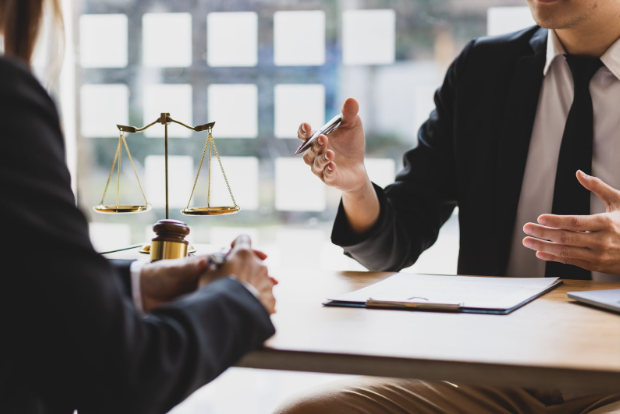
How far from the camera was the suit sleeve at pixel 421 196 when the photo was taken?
1.64m

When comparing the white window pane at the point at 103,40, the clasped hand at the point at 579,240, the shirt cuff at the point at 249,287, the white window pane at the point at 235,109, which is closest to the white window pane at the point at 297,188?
the white window pane at the point at 235,109

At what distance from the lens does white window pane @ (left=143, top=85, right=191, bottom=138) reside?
314 centimetres

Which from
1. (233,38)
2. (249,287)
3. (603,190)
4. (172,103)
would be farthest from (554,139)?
(172,103)

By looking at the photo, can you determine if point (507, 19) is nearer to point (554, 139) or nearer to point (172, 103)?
point (554, 139)

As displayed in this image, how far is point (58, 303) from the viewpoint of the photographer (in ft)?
2.10

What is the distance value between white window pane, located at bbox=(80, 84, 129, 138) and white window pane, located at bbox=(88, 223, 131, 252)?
49 centimetres

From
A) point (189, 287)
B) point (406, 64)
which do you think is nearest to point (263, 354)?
point (189, 287)

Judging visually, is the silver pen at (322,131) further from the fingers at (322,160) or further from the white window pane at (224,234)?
the white window pane at (224,234)

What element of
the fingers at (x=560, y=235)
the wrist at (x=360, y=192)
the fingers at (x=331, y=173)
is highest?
Result: the fingers at (x=331, y=173)

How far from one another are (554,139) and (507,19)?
1.28 metres

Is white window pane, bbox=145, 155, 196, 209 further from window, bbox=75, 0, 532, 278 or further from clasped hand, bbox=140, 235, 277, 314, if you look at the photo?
clasped hand, bbox=140, 235, 277, 314

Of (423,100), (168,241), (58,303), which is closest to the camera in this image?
(58,303)

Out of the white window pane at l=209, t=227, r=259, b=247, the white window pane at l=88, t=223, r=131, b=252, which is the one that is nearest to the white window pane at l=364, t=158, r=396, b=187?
the white window pane at l=209, t=227, r=259, b=247

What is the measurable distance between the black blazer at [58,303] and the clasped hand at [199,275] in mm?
182
